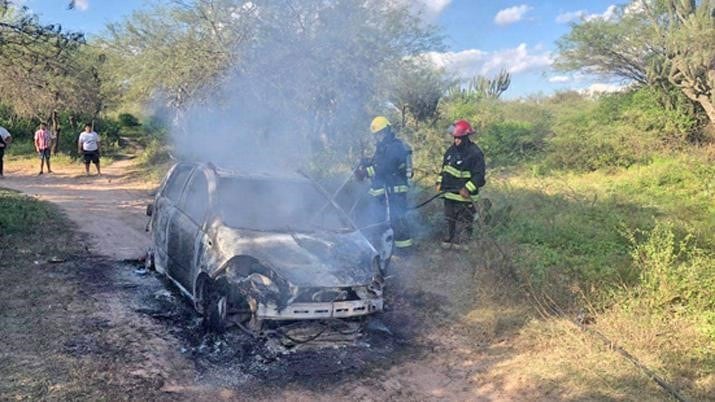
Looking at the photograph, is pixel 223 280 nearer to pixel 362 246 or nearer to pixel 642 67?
pixel 362 246

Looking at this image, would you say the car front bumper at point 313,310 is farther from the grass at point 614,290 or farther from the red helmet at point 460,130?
the red helmet at point 460,130

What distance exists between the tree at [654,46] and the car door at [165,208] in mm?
14696

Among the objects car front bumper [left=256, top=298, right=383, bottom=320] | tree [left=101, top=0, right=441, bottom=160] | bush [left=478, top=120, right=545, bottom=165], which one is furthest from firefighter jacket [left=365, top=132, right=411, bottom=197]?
bush [left=478, top=120, right=545, bottom=165]

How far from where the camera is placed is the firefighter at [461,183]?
24.7ft

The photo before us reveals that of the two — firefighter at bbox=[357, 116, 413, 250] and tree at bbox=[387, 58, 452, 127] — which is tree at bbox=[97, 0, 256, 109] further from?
firefighter at bbox=[357, 116, 413, 250]

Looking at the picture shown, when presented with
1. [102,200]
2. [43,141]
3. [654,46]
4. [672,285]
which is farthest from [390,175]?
[654,46]

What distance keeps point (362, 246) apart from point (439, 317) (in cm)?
123

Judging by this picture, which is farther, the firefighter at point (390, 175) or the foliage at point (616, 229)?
the firefighter at point (390, 175)

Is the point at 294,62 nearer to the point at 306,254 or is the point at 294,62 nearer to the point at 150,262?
the point at 150,262

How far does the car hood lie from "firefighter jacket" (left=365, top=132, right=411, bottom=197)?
97.2 inches

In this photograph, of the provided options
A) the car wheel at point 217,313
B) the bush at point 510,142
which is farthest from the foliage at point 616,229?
the car wheel at point 217,313

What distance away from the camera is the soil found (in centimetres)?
411

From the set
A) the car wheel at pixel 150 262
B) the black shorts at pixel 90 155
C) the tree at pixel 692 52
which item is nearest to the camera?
the car wheel at pixel 150 262

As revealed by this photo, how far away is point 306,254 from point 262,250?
1.29 feet
